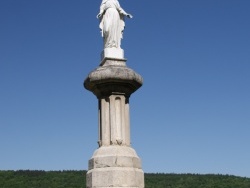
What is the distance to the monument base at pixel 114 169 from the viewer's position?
8500 millimetres

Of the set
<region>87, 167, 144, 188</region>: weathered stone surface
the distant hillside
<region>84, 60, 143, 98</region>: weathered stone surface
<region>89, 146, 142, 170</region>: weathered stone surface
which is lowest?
<region>87, 167, 144, 188</region>: weathered stone surface

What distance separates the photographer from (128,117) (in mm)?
9406

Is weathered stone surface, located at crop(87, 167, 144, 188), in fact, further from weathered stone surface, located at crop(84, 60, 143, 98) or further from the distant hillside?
the distant hillside

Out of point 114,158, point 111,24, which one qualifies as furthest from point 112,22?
point 114,158

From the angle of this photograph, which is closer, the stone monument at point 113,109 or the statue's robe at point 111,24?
the stone monument at point 113,109

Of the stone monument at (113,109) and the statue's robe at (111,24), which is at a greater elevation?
the statue's robe at (111,24)

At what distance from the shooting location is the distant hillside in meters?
48.3

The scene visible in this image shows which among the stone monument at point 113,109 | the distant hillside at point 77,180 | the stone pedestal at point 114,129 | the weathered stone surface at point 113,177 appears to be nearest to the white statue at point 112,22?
the stone monument at point 113,109

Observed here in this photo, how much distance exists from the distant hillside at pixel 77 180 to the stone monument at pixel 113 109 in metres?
39.0

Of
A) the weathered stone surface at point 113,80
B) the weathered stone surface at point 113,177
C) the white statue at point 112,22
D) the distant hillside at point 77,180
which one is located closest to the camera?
the weathered stone surface at point 113,177

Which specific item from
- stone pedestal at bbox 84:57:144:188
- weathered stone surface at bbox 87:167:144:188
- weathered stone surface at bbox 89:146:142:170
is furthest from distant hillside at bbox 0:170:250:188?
weathered stone surface at bbox 87:167:144:188

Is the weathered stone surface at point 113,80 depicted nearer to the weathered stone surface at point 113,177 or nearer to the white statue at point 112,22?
the white statue at point 112,22

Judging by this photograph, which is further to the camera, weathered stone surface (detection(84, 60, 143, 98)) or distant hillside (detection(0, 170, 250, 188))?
distant hillside (detection(0, 170, 250, 188))

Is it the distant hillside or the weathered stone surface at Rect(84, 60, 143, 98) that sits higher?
the distant hillside
